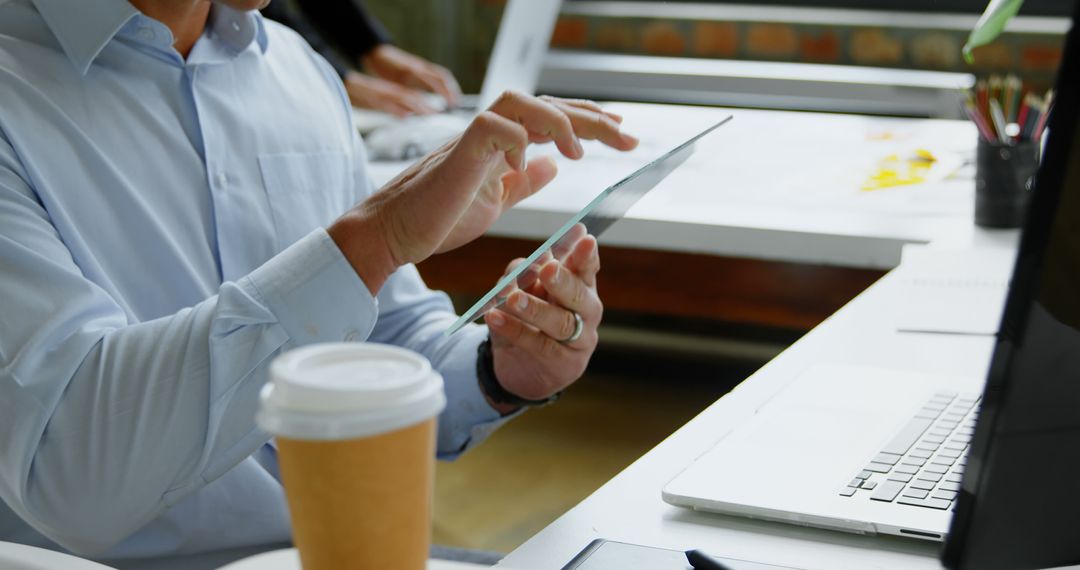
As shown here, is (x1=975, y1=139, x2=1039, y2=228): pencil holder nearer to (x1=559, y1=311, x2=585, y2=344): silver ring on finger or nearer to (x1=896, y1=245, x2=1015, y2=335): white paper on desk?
(x1=896, y1=245, x2=1015, y2=335): white paper on desk

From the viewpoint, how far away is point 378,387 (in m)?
0.43

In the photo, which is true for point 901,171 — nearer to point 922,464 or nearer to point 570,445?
point 570,445

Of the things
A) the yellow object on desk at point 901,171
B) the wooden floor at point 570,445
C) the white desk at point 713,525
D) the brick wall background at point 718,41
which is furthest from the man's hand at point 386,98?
the brick wall background at point 718,41

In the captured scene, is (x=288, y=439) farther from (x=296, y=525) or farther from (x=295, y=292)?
(x=295, y=292)

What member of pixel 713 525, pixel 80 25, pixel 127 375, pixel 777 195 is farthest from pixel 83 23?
pixel 777 195

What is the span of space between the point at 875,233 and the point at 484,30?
2.81m

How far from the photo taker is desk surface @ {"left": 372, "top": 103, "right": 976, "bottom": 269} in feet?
5.42

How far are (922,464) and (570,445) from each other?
1.91m

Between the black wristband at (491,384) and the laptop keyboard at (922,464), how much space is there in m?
0.38

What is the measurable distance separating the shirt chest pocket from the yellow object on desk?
3.11 ft

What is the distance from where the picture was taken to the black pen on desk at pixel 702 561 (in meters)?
0.66

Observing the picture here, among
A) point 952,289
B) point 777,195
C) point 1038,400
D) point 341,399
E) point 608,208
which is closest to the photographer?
point 341,399

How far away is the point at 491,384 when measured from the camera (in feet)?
3.88

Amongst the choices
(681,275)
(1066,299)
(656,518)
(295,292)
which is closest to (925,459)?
(656,518)
